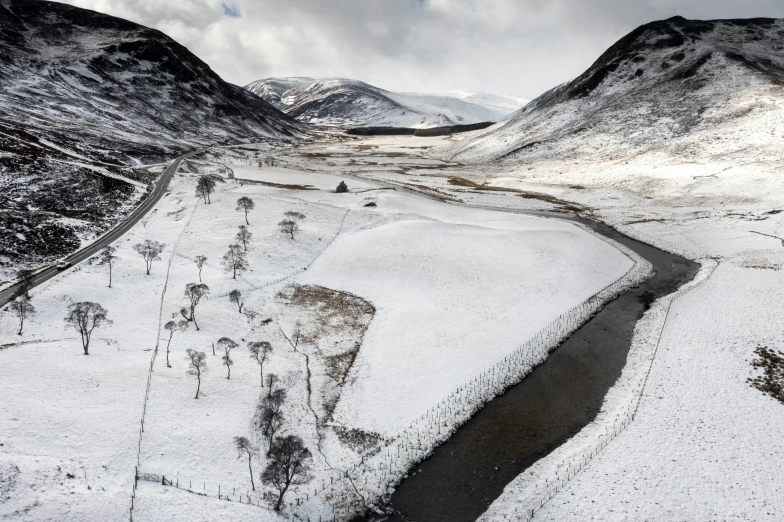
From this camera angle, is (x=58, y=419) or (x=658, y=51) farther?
(x=658, y=51)

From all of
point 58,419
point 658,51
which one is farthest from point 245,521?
point 658,51

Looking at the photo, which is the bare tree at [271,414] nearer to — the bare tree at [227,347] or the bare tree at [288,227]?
the bare tree at [227,347]

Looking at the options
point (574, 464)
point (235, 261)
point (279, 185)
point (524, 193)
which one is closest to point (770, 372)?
point (574, 464)

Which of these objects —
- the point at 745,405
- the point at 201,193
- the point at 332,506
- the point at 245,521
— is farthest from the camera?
the point at 201,193

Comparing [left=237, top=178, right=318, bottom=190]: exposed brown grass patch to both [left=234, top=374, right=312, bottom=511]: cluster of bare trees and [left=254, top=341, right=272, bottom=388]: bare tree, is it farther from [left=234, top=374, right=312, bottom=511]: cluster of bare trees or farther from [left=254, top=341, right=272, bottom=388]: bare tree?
[left=234, top=374, right=312, bottom=511]: cluster of bare trees

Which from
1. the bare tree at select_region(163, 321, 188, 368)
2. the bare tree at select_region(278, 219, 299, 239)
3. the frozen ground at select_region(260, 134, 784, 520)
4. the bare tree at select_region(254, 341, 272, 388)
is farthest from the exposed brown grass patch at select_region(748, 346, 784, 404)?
the bare tree at select_region(278, 219, 299, 239)

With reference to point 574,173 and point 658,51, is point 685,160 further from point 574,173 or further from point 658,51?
point 658,51

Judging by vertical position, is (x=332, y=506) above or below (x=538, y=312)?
below
